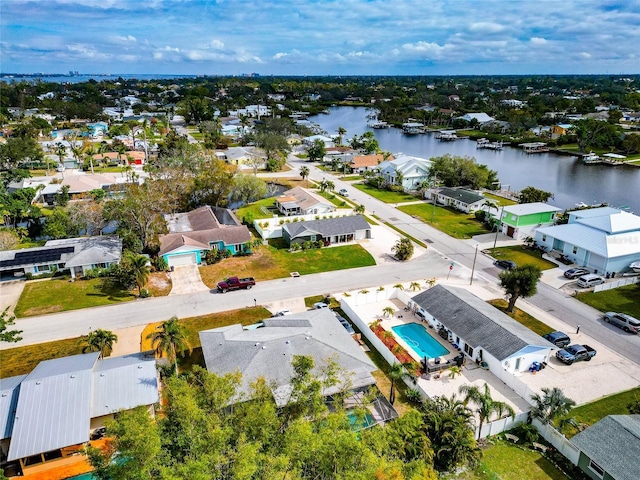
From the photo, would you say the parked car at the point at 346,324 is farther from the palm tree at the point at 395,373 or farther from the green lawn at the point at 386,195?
the green lawn at the point at 386,195

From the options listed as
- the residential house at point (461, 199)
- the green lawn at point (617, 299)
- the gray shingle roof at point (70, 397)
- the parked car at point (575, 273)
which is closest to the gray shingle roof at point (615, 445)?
the green lawn at point (617, 299)

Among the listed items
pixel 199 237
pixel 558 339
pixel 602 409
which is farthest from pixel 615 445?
pixel 199 237

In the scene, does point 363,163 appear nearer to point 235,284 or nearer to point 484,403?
point 235,284

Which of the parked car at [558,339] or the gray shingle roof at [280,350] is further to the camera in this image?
the parked car at [558,339]

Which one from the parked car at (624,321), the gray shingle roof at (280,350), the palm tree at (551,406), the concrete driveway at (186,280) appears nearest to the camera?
the palm tree at (551,406)

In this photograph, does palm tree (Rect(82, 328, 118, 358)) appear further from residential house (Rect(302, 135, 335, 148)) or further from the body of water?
residential house (Rect(302, 135, 335, 148))
